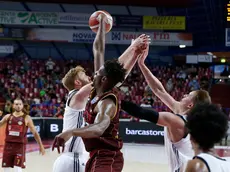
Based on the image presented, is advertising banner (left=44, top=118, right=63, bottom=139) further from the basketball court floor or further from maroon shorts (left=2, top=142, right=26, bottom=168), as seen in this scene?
maroon shorts (left=2, top=142, right=26, bottom=168)

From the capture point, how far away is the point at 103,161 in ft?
13.0

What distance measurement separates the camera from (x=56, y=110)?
19.2 metres

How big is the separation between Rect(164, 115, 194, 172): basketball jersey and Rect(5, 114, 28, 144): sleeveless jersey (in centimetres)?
404

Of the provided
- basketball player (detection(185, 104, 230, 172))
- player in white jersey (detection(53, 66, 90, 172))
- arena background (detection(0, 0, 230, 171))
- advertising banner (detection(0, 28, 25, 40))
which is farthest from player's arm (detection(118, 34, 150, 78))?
advertising banner (detection(0, 28, 25, 40))

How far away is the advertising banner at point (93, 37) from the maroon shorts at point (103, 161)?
2126 cm

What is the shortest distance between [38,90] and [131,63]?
1820 cm

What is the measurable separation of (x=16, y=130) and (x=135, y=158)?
17.4ft

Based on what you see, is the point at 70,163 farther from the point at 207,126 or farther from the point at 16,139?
the point at 16,139

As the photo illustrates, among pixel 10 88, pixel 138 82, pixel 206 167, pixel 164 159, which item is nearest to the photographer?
pixel 206 167

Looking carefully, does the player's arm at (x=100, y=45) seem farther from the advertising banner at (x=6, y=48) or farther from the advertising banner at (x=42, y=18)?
the advertising banner at (x=6, y=48)

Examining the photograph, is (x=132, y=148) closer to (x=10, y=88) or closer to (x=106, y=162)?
(x=10, y=88)

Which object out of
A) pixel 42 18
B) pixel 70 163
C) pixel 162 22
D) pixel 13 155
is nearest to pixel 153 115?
pixel 70 163

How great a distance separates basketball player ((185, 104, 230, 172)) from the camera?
2.59 m

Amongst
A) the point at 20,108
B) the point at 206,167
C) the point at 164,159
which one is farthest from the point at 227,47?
the point at 206,167
